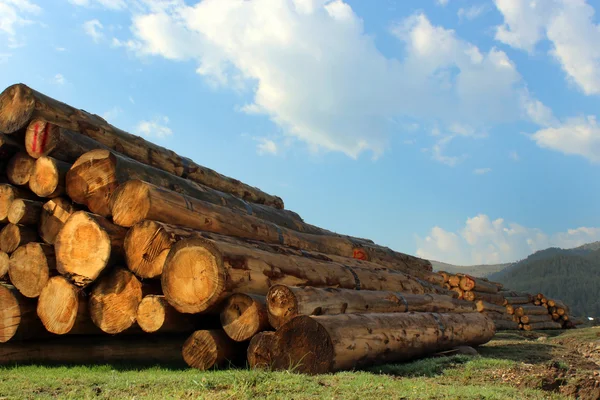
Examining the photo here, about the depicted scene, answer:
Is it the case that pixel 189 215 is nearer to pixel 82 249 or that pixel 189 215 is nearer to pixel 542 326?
pixel 82 249

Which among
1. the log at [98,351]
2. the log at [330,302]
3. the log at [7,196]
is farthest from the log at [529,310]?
the log at [7,196]

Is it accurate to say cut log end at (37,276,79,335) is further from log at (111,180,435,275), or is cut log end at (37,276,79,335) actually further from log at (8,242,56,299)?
log at (111,180,435,275)

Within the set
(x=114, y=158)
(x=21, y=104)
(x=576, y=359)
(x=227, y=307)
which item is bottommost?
(x=576, y=359)

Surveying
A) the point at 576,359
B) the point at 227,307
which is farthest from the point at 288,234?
the point at 576,359

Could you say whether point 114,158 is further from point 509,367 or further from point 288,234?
point 509,367

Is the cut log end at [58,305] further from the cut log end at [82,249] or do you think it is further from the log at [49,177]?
the log at [49,177]

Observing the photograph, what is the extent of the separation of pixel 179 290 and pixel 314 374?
6.51ft

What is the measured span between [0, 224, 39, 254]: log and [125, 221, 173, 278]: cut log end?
2116 millimetres

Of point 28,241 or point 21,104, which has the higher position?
point 21,104

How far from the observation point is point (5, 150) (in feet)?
26.3

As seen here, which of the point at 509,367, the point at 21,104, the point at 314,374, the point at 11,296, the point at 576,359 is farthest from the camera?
the point at 576,359

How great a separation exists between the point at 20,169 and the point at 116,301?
2938 millimetres

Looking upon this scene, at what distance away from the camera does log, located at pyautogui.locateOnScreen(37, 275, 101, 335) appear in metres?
6.84

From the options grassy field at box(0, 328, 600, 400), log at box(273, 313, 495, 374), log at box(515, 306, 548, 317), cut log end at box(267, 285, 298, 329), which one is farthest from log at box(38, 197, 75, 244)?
log at box(515, 306, 548, 317)
